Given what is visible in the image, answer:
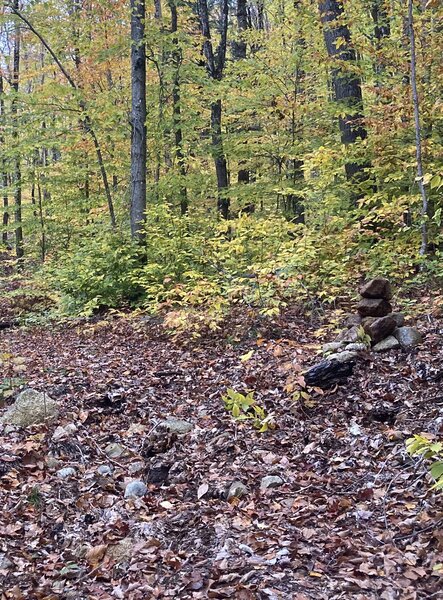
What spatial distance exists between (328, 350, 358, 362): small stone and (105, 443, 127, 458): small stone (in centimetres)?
226

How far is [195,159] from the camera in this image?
13.6 meters

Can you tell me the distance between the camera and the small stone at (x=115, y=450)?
4.75 meters

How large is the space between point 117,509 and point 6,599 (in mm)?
1067

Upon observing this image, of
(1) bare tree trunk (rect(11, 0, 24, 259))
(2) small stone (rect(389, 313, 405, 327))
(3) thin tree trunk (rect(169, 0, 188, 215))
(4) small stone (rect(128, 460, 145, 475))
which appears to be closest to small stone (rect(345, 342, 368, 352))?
(2) small stone (rect(389, 313, 405, 327))

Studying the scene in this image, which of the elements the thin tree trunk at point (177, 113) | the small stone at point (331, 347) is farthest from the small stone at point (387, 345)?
the thin tree trunk at point (177, 113)

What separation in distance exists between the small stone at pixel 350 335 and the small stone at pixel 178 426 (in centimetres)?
201

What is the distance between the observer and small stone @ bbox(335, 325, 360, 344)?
580 centimetres

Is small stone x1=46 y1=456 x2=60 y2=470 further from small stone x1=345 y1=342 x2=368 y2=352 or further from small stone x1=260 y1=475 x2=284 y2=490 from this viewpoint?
small stone x1=345 y1=342 x2=368 y2=352

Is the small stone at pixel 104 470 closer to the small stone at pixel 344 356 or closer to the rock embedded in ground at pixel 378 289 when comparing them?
the small stone at pixel 344 356

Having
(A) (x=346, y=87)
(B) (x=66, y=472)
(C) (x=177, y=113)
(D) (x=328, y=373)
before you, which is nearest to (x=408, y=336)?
(D) (x=328, y=373)

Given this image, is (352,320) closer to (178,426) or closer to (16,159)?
(178,426)

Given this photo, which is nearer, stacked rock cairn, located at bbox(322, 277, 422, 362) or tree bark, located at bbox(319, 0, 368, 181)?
stacked rock cairn, located at bbox(322, 277, 422, 362)

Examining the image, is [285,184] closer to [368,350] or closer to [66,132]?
[66,132]

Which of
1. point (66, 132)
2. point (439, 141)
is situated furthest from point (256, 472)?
point (66, 132)
